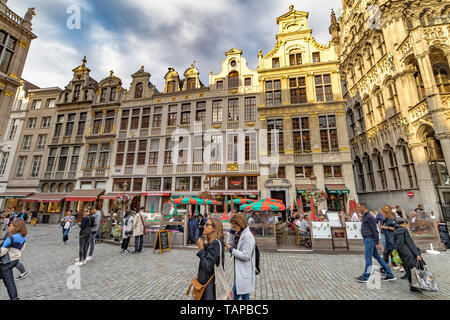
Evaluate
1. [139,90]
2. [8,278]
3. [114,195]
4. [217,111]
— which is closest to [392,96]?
[217,111]

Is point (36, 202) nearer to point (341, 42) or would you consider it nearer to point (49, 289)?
point (49, 289)

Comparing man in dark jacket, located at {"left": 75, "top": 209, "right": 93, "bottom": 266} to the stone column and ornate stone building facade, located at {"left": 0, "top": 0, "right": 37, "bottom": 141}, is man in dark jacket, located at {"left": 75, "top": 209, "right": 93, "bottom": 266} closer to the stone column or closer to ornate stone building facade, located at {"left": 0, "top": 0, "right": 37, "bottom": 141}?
ornate stone building facade, located at {"left": 0, "top": 0, "right": 37, "bottom": 141}

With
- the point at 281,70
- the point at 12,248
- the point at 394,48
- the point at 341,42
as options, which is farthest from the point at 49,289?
the point at 341,42

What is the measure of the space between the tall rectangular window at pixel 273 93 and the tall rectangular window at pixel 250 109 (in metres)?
1.62

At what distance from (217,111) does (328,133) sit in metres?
12.5

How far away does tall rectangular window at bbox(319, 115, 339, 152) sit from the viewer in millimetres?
19969

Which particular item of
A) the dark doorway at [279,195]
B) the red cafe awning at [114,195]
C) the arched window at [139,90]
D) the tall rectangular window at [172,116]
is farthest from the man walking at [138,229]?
the arched window at [139,90]

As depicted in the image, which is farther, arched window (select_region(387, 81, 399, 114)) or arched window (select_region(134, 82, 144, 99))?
arched window (select_region(134, 82, 144, 99))

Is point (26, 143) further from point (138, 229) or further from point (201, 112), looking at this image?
point (138, 229)

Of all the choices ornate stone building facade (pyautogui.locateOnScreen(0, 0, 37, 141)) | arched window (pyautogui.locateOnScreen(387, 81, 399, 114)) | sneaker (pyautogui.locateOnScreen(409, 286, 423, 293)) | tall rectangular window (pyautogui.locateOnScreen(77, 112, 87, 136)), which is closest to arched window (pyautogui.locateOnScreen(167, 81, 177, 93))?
tall rectangular window (pyautogui.locateOnScreen(77, 112, 87, 136))

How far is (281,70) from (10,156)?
122 feet

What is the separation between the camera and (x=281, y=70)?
22.6 metres

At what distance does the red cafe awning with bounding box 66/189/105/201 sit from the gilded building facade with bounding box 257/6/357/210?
18873 mm

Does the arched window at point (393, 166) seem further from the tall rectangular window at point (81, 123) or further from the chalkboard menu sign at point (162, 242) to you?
the tall rectangular window at point (81, 123)
